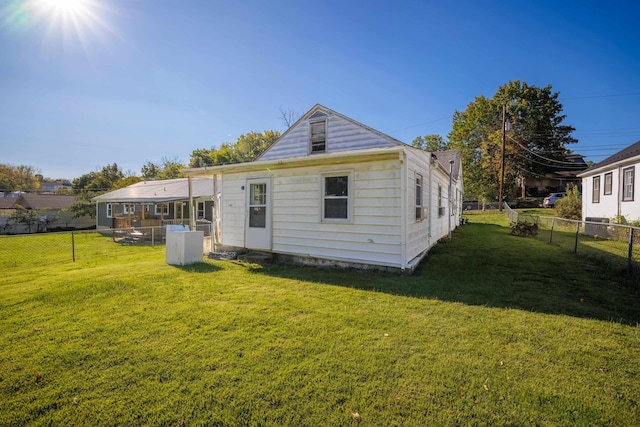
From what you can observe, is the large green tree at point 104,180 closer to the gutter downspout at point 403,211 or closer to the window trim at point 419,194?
the window trim at point 419,194

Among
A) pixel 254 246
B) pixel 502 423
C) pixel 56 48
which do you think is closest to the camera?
pixel 502 423

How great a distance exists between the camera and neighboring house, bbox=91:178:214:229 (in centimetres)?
1920

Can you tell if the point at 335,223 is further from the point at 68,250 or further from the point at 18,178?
the point at 18,178

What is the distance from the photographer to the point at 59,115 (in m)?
15.2

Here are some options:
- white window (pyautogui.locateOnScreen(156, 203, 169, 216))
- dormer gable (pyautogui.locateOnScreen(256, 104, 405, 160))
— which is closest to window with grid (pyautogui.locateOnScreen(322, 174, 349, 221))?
dormer gable (pyautogui.locateOnScreen(256, 104, 405, 160))

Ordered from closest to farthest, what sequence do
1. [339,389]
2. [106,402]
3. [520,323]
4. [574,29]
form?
[106,402] → [339,389] → [520,323] → [574,29]

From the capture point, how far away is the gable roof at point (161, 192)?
62.2 feet

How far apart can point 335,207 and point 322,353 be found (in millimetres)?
4308

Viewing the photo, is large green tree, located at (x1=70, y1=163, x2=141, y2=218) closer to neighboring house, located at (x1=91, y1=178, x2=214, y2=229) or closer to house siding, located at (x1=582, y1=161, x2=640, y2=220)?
neighboring house, located at (x1=91, y1=178, x2=214, y2=229)

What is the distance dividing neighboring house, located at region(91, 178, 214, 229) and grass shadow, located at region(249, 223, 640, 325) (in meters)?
14.2


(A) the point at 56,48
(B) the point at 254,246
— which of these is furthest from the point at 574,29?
(A) the point at 56,48

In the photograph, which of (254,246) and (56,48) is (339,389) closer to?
(254,246)

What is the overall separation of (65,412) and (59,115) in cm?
1903

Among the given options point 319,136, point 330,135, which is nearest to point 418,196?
point 330,135
